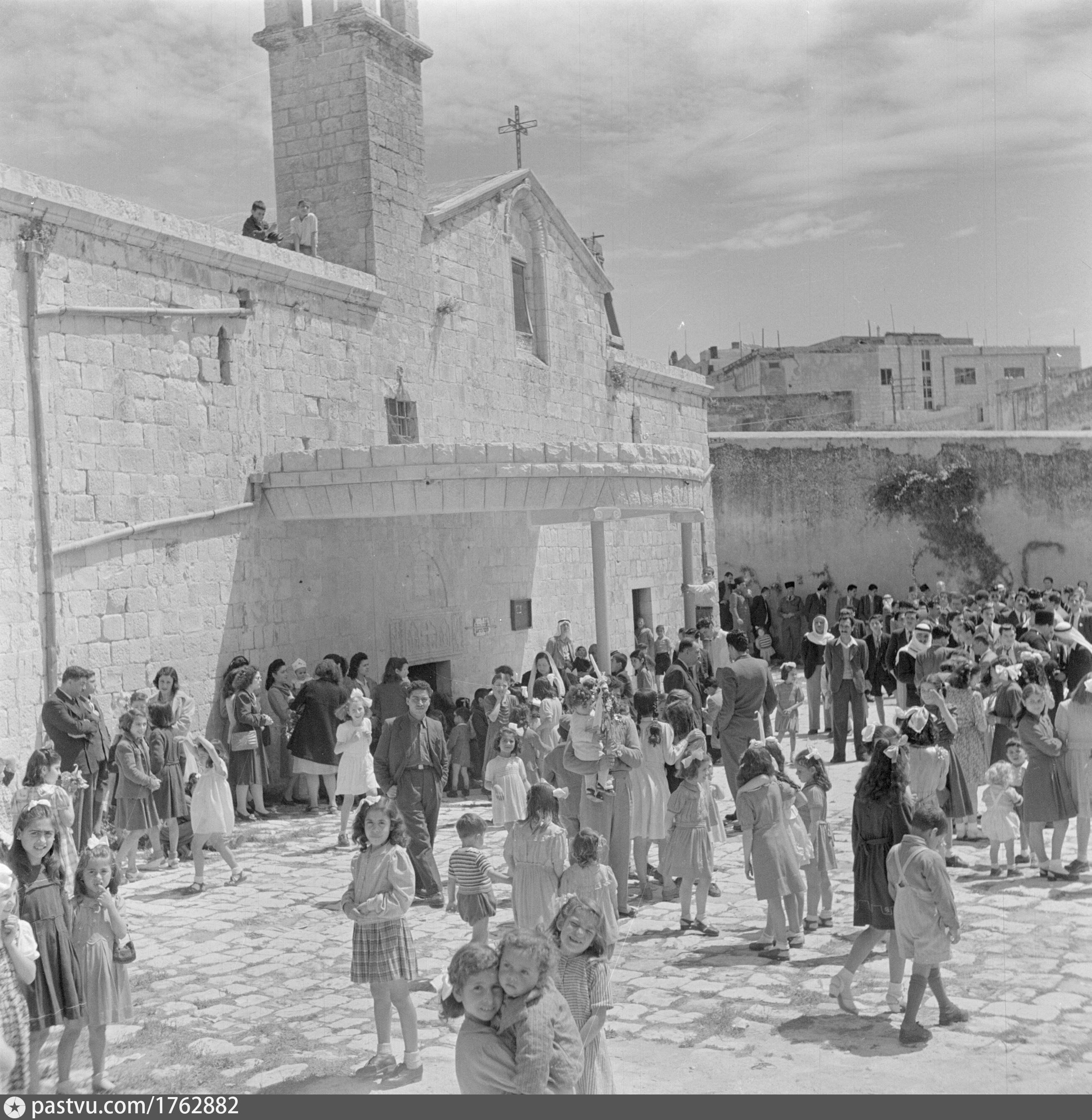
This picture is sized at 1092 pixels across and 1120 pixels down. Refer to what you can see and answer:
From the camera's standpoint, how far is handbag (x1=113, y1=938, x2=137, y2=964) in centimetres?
568

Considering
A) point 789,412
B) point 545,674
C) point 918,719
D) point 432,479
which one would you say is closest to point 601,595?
point 432,479

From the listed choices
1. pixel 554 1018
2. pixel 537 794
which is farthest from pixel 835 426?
pixel 554 1018

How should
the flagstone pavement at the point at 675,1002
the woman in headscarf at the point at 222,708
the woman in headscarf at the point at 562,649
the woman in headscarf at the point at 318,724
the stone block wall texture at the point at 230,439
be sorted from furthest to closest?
the woman in headscarf at the point at 562,649 → the woman in headscarf at the point at 222,708 → the woman in headscarf at the point at 318,724 → the stone block wall texture at the point at 230,439 → the flagstone pavement at the point at 675,1002

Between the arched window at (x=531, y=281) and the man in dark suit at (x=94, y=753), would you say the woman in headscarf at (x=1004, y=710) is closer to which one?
the man in dark suit at (x=94, y=753)

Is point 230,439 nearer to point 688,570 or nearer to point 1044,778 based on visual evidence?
point 1044,778

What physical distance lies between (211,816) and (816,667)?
7.50 m

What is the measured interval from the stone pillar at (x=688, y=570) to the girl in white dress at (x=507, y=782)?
33.8 ft

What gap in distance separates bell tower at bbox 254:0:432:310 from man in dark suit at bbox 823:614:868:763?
6.95m

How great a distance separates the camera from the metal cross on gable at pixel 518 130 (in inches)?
805

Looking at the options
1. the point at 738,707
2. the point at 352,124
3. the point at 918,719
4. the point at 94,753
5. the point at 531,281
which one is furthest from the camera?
the point at 531,281

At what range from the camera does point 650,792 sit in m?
8.53

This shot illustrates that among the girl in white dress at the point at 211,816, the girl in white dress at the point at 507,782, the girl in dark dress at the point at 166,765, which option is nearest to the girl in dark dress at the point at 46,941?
the girl in white dress at the point at 211,816

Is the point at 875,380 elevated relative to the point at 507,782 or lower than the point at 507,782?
elevated

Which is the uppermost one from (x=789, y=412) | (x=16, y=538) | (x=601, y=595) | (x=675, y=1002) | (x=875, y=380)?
(x=875, y=380)
